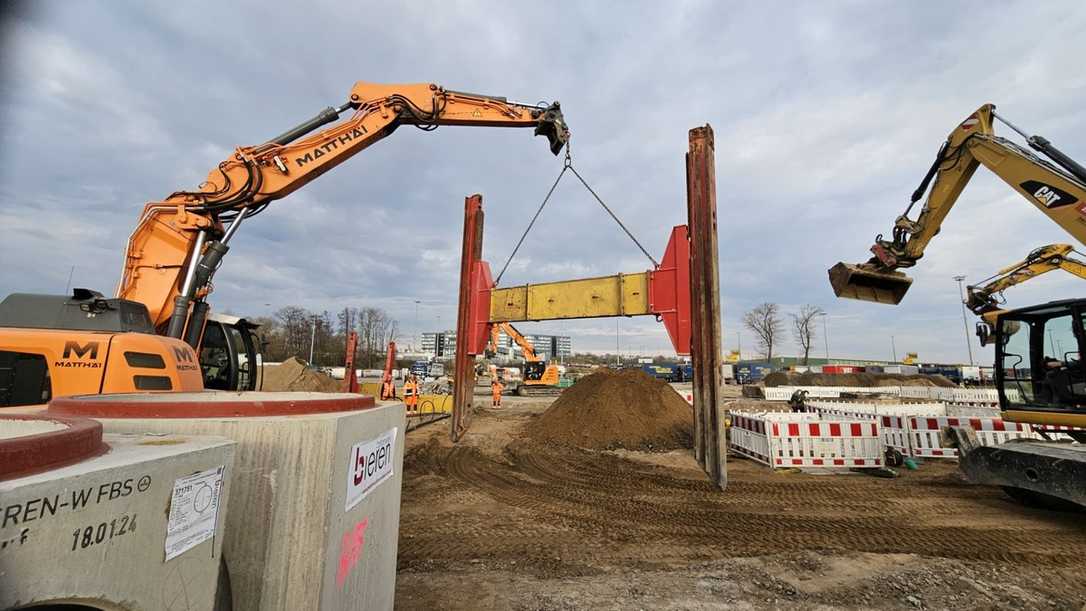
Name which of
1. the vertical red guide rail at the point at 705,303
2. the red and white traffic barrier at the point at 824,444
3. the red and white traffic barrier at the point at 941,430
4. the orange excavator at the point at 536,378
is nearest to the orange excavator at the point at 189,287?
the vertical red guide rail at the point at 705,303

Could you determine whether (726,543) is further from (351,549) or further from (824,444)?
(824,444)

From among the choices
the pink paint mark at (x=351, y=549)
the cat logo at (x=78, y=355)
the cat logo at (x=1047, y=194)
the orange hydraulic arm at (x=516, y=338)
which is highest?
the cat logo at (x=1047, y=194)

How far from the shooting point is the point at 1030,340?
723cm

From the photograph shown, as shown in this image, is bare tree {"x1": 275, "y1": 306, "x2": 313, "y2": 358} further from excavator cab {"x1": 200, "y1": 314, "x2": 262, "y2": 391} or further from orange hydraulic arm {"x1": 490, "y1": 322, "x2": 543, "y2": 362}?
excavator cab {"x1": 200, "y1": 314, "x2": 262, "y2": 391}

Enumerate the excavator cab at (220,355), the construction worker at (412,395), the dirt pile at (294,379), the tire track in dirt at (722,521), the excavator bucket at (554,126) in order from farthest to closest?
the dirt pile at (294,379), the construction worker at (412,395), the excavator bucket at (554,126), the excavator cab at (220,355), the tire track in dirt at (722,521)

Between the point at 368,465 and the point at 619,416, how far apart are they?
33.8ft

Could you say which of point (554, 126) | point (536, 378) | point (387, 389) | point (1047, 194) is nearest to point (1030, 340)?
point (1047, 194)

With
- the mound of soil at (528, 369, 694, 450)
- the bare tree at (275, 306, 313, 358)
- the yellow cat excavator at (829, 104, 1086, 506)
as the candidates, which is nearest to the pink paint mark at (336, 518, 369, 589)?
the yellow cat excavator at (829, 104, 1086, 506)

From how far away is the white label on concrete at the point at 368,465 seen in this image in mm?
2010

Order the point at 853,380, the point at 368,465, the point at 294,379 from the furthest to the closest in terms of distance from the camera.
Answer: the point at 853,380
the point at 294,379
the point at 368,465

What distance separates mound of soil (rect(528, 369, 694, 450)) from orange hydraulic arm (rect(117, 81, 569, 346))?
7.28 m

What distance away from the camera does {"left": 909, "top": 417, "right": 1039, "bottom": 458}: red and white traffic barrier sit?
916 centimetres

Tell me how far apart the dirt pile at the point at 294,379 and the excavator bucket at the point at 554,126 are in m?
16.4

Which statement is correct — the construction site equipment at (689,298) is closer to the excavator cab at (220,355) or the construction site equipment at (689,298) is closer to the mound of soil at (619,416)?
the mound of soil at (619,416)
